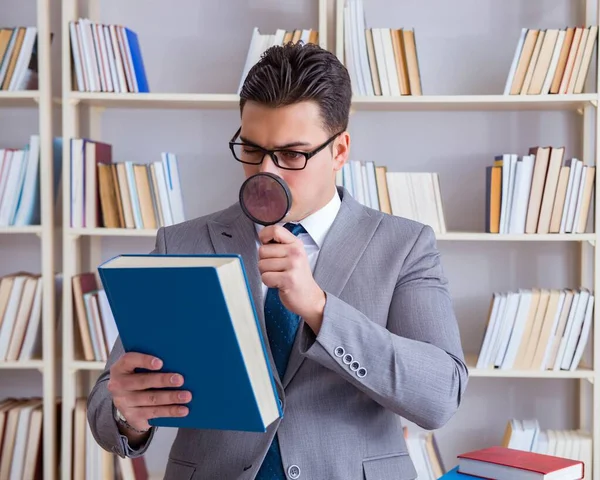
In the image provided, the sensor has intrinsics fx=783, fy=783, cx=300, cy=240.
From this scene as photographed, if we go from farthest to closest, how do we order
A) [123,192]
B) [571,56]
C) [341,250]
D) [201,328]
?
[123,192] < [571,56] < [341,250] < [201,328]

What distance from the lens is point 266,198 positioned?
1.19 m

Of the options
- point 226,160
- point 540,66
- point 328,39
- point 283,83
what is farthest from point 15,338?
point 540,66

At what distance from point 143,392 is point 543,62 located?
2017 mm

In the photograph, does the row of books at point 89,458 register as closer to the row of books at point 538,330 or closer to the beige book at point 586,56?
the row of books at point 538,330

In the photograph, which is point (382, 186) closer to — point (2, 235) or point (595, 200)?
point (595, 200)

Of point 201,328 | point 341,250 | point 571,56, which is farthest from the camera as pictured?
point 571,56

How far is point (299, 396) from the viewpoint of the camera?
55.1 inches

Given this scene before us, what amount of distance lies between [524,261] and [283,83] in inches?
72.3

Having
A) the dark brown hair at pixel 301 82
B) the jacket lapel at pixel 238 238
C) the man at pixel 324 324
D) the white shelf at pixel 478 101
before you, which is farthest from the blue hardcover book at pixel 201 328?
the white shelf at pixel 478 101

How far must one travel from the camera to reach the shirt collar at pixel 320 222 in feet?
5.04

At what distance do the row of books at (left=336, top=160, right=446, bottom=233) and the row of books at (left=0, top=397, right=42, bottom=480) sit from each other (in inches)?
54.7

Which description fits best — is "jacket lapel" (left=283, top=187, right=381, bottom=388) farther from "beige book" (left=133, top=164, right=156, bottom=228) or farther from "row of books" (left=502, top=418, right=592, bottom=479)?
"row of books" (left=502, top=418, right=592, bottom=479)

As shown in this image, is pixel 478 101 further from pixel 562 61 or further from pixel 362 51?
pixel 362 51

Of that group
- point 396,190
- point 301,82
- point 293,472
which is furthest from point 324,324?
point 396,190
